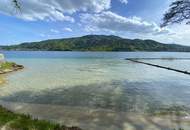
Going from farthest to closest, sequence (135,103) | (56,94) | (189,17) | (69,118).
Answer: (56,94), (189,17), (135,103), (69,118)

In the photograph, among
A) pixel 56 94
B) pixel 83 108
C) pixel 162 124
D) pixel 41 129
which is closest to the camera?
pixel 41 129

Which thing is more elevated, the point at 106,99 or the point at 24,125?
the point at 24,125

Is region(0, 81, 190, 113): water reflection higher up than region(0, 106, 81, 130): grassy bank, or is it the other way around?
region(0, 106, 81, 130): grassy bank

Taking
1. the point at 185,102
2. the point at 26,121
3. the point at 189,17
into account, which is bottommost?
the point at 185,102

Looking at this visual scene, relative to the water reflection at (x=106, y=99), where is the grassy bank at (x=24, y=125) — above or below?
above

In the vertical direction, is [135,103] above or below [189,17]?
below

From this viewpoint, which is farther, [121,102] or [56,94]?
[56,94]

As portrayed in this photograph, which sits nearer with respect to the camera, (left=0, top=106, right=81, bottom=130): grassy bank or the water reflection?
(left=0, top=106, right=81, bottom=130): grassy bank

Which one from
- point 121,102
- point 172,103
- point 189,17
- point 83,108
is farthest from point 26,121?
point 189,17

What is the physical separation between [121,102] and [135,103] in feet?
2.31

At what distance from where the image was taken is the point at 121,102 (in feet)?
36.9

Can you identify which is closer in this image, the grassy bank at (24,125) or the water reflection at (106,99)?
the grassy bank at (24,125)

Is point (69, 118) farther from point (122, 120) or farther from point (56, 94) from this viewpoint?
point (56, 94)

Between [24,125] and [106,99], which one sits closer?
[24,125]
